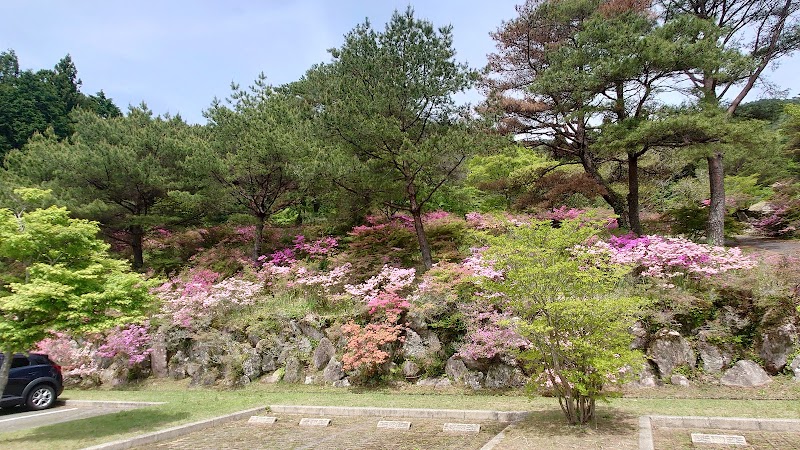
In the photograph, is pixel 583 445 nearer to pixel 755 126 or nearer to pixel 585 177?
pixel 585 177

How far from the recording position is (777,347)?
820cm

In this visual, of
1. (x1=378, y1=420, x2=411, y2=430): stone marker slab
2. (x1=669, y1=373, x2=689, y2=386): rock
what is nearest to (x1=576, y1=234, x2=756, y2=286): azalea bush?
(x1=669, y1=373, x2=689, y2=386): rock

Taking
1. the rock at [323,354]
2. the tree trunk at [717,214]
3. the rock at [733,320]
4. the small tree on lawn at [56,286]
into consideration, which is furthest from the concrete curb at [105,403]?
the tree trunk at [717,214]

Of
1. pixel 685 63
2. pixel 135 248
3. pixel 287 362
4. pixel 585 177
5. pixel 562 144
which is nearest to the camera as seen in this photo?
pixel 287 362

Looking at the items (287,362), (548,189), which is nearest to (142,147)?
(287,362)

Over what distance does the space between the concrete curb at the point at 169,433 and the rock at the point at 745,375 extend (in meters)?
9.06

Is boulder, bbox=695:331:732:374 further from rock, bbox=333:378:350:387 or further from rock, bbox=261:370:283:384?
rock, bbox=261:370:283:384

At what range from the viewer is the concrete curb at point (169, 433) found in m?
5.85

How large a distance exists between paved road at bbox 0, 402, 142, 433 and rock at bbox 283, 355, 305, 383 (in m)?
3.32

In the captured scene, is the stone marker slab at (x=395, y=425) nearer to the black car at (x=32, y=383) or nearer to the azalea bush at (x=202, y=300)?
the azalea bush at (x=202, y=300)

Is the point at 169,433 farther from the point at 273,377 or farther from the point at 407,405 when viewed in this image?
the point at 273,377

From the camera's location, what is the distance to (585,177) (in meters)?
13.8

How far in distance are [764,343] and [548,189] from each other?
7374mm

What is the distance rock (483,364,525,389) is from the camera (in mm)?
9031
